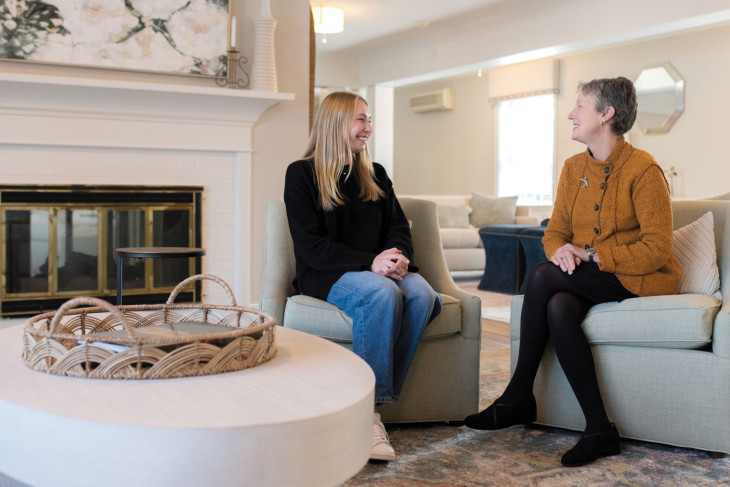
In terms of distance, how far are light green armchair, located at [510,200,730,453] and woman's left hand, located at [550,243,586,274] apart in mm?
145

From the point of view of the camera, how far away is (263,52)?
446 cm

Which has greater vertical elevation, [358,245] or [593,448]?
[358,245]

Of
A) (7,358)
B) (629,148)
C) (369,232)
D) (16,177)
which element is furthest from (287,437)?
(16,177)

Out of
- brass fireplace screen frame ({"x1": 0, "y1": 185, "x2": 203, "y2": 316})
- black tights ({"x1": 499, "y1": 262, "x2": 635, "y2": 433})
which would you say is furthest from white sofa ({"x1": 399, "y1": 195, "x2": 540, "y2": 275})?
black tights ({"x1": 499, "y1": 262, "x2": 635, "y2": 433})

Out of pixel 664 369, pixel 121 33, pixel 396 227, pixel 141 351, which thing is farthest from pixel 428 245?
A: pixel 121 33

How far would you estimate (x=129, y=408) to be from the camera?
118 cm

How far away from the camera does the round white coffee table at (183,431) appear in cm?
109

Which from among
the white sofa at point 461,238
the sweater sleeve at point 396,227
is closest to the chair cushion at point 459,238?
the white sofa at point 461,238

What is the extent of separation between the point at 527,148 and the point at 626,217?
24.4 feet

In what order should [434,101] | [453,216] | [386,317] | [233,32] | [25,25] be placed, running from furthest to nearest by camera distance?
[434,101] < [453,216] < [233,32] < [25,25] < [386,317]

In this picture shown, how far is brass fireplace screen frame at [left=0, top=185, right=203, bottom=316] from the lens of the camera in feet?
13.5

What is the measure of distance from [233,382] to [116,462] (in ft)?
0.92

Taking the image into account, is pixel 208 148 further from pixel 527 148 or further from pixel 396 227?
pixel 527 148

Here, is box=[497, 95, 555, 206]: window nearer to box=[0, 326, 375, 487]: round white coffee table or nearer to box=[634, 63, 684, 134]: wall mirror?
box=[634, 63, 684, 134]: wall mirror
